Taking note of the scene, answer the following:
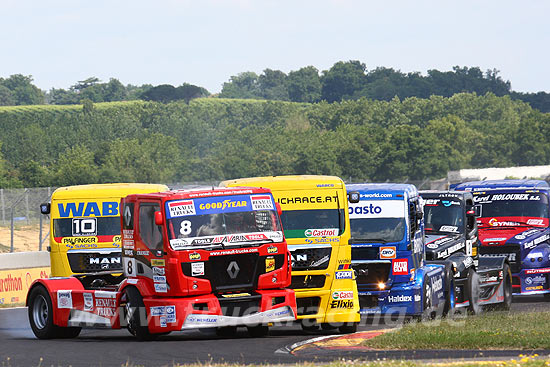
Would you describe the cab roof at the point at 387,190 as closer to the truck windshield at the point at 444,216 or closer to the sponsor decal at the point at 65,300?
the truck windshield at the point at 444,216

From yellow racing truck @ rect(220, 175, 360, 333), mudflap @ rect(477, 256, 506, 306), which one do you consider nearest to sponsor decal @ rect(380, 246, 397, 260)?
yellow racing truck @ rect(220, 175, 360, 333)

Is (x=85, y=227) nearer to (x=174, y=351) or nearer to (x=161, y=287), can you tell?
(x=161, y=287)

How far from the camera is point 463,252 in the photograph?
20.8 meters

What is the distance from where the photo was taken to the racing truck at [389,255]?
1791 centimetres

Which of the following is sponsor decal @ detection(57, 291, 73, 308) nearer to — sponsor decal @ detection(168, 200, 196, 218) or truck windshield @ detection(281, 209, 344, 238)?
sponsor decal @ detection(168, 200, 196, 218)

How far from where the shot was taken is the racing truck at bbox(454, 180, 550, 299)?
2334 cm

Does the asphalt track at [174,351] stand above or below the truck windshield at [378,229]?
below

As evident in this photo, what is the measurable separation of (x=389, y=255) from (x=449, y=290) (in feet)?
6.93

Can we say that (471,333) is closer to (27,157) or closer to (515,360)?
(515,360)

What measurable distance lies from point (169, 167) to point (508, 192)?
2527 inches

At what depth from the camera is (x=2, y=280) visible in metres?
28.0

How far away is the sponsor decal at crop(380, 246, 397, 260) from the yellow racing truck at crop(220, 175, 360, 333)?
124cm

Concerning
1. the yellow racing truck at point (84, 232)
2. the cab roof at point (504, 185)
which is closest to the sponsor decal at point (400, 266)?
the yellow racing truck at point (84, 232)

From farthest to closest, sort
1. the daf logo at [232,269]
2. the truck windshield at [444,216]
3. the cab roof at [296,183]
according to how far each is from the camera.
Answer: the truck windshield at [444,216] → the cab roof at [296,183] → the daf logo at [232,269]
